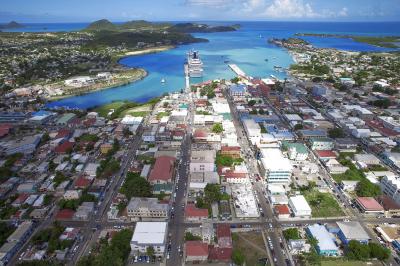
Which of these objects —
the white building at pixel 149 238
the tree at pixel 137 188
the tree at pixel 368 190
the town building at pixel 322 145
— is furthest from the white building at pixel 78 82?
the tree at pixel 368 190

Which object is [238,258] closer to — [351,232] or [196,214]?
[196,214]

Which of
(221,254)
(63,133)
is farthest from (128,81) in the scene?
(221,254)

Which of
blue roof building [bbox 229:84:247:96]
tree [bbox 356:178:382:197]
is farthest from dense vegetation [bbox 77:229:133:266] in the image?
blue roof building [bbox 229:84:247:96]

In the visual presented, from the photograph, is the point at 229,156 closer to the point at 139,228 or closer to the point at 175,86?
the point at 139,228

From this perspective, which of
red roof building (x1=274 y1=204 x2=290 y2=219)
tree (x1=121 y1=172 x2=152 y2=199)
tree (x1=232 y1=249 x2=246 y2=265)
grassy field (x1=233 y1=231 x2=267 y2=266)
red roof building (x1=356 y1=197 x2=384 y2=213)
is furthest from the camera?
tree (x1=121 y1=172 x2=152 y2=199)

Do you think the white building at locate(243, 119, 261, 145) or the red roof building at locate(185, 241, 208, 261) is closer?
the red roof building at locate(185, 241, 208, 261)

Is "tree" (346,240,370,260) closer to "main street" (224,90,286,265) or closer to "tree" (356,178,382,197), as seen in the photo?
"main street" (224,90,286,265)
